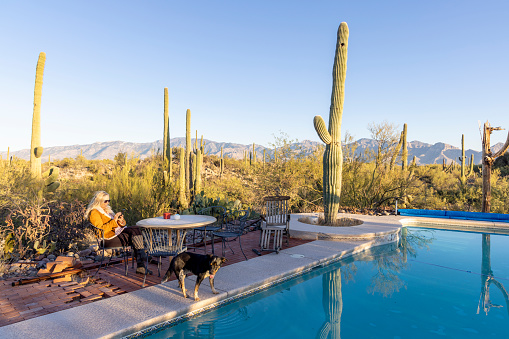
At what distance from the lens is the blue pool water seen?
117 inches

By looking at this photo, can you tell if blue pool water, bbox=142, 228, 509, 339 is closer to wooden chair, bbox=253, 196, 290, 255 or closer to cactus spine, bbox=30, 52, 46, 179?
wooden chair, bbox=253, 196, 290, 255

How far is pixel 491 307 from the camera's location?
3.64 meters

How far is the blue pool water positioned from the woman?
151 cm

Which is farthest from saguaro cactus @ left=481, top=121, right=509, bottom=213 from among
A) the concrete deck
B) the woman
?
the woman

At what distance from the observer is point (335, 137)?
25.0ft

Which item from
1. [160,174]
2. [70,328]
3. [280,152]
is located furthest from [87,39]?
[70,328]

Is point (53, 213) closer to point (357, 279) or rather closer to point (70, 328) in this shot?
point (70, 328)

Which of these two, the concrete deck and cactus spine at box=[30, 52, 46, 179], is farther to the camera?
cactus spine at box=[30, 52, 46, 179]

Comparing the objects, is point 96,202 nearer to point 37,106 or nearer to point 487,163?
point 37,106

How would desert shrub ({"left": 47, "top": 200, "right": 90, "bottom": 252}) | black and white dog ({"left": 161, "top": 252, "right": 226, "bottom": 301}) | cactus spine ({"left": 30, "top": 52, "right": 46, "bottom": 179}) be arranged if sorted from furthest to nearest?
cactus spine ({"left": 30, "top": 52, "right": 46, "bottom": 179})
desert shrub ({"left": 47, "top": 200, "right": 90, "bottom": 252})
black and white dog ({"left": 161, "top": 252, "right": 226, "bottom": 301})

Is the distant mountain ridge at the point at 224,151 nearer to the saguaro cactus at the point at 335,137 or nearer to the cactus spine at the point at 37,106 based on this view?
the cactus spine at the point at 37,106

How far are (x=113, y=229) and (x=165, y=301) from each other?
1.51m

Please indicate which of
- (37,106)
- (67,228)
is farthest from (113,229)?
(37,106)

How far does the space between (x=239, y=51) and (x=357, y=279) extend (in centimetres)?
1583
